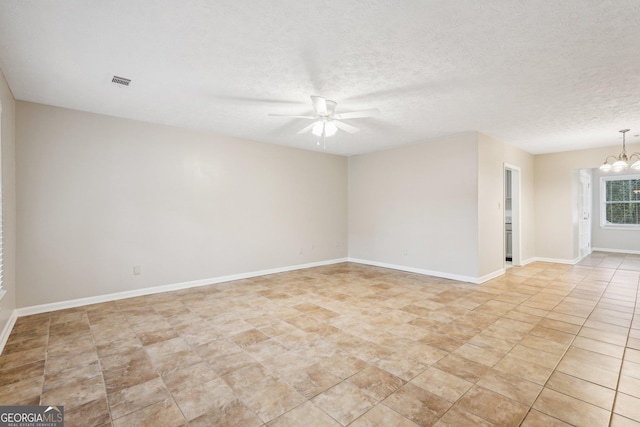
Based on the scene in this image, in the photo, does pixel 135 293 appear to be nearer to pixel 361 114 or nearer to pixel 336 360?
pixel 336 360

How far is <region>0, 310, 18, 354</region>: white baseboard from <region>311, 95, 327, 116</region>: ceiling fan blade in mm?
3791

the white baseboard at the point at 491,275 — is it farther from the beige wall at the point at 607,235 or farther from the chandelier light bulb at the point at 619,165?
the beige wall at the point at 607,235

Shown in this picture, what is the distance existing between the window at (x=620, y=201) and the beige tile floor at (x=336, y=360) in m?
5.77

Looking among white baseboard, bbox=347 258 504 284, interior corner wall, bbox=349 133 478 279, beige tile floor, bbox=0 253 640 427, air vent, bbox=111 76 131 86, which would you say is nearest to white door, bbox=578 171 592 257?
white baseboard, bbox=347 258 504 284

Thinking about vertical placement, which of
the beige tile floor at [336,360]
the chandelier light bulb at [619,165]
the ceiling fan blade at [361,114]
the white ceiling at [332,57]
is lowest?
the beige tile floor at [336,360]

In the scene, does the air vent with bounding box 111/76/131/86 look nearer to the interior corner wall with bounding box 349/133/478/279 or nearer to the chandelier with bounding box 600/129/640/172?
the interior corner wall with bounding box 349/133/478/279

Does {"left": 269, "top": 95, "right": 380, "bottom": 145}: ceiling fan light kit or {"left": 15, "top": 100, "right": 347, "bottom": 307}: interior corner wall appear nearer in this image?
{"left": 269, "top": 95, "right": 380, "bottom": 145}: ceiling fan light kit

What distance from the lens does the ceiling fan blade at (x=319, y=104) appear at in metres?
3.03

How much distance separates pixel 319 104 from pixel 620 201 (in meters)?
10.2

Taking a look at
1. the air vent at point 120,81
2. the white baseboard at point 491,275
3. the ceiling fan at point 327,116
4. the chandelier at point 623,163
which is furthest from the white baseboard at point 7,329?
the chandelier at point 623,163

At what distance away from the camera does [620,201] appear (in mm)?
8383

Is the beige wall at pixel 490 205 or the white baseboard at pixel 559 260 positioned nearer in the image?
the beige wall at pixel 490 205

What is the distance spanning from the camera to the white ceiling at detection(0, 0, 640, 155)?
1.98 m

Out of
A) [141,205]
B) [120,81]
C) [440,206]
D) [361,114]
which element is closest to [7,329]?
[141,205]
